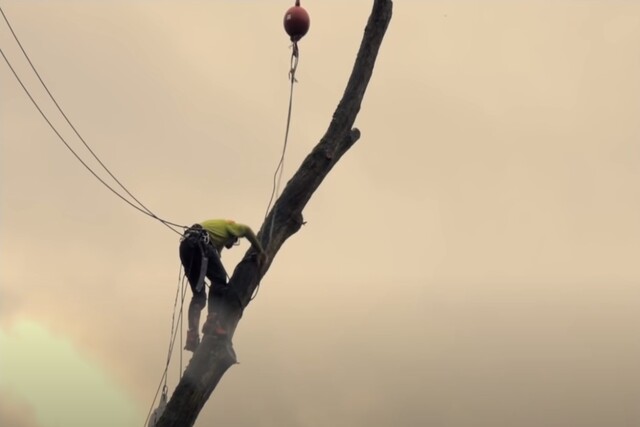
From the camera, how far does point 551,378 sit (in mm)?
62844

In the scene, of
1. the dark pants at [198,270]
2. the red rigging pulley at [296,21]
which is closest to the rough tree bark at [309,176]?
the dark pants at [198,270]

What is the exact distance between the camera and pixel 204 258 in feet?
17.7

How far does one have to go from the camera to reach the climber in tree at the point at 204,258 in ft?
17.7

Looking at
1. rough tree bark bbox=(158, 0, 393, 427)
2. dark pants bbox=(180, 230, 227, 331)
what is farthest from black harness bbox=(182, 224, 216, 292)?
rough tree bark bbox=(158, 0, 393, 427)

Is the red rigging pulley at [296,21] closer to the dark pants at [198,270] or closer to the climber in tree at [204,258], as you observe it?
the climber in tree at [204,258]

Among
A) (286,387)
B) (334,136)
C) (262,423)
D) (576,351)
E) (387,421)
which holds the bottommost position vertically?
(334,136)

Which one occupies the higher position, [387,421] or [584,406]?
[584,406]

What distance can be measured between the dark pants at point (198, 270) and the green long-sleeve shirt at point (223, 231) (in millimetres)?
157

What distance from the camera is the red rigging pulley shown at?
6145mm

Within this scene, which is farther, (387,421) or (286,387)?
(286,387)

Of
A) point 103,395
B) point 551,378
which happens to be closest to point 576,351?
point 551,378

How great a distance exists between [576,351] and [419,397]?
57.2m

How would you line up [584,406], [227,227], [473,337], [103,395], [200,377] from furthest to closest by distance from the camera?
[473,337]
[103,395]
[584,406]
[227,227]
[200,377]

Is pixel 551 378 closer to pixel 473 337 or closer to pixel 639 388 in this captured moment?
pixel 639 388
